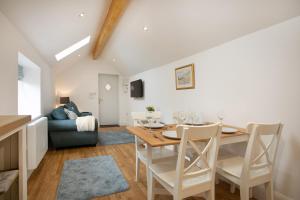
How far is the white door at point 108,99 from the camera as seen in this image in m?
6.47

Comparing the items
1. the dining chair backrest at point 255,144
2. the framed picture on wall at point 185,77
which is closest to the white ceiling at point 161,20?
the framed picture on wall at point 185,77

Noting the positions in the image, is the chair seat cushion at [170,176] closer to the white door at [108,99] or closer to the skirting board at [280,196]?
the skirting board at [280,196]

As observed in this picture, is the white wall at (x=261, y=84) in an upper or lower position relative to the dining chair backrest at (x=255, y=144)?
upper

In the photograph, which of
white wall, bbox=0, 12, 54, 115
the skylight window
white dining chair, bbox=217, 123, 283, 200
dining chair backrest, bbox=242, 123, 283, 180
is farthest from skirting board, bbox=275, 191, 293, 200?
the skylight window

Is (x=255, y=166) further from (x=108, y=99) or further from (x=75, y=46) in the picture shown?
(x=108, y=99)

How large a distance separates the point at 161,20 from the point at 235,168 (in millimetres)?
2225

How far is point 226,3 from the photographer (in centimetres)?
180

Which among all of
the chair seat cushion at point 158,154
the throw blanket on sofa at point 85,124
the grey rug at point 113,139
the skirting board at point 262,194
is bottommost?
the skirting board at point 262,194

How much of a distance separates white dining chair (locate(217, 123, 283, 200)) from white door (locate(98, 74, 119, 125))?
17.9ft

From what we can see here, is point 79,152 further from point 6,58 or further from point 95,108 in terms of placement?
point 95,108

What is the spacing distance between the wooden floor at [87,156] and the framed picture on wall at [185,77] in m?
1.64

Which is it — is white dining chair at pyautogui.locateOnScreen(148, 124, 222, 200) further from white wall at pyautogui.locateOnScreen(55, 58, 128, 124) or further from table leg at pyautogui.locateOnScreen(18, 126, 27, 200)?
white wall at pyautogui.locateOnScreen(55, 58, 128, 124)

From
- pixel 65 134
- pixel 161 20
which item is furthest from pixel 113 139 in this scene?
pixel 161 20

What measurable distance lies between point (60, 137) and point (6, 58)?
2.19 metres
